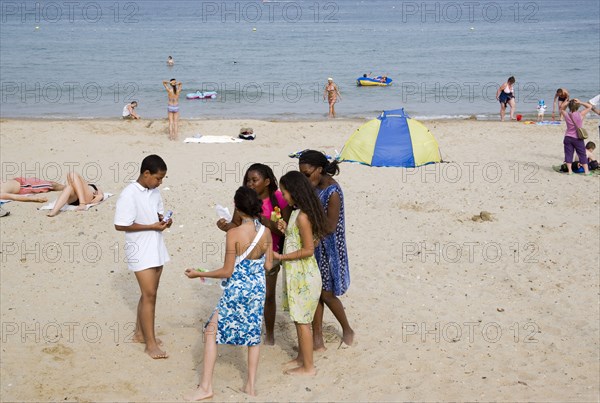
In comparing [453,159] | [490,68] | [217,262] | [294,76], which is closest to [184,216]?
[217,262]

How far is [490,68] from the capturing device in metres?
40.0

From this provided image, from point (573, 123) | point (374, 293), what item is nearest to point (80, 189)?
point (374, 293)

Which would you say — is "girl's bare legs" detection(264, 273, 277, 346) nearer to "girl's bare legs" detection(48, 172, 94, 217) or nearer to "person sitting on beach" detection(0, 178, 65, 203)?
"girl's bare legs" detection(48, 172, 94, 217)

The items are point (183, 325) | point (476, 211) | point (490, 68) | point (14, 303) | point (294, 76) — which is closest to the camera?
point (183, 325)

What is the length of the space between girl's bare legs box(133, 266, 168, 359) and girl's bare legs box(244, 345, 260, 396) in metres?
1.07

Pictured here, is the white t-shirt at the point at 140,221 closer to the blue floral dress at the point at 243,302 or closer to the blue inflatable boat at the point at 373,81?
the blue floral dress at the point at 243,302

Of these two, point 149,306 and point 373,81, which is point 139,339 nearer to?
point 149,306

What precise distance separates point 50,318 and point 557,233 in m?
6.58

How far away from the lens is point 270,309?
6.32m

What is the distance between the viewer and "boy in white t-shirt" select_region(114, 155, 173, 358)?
5.73 metres

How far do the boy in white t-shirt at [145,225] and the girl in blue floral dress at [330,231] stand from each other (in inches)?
47.6

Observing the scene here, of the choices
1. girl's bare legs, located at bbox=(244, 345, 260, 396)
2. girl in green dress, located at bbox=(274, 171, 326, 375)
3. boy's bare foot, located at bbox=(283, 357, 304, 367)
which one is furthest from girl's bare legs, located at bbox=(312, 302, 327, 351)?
girl's bare legs, located at bbox=(244, 345, 260, 396)

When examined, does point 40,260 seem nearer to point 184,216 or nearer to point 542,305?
point 184,216

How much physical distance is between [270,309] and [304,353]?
0.71 metres
